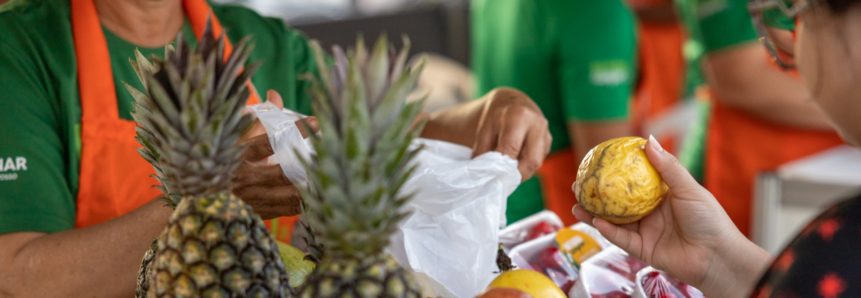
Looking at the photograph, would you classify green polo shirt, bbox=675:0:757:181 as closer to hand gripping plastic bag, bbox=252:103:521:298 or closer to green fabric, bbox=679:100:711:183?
green fabric, bbox=679:100:711:183

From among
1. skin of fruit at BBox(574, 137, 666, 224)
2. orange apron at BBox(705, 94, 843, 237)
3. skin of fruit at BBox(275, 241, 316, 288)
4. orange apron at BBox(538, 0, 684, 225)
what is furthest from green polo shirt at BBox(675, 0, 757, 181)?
skin of fruit at BBox(275, 241, 316, 288)

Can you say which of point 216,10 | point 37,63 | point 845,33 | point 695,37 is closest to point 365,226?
point 845,33

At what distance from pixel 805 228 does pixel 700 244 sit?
53 cm

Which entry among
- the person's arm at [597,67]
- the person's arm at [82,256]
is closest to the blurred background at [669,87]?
the person's arm at [597,67]

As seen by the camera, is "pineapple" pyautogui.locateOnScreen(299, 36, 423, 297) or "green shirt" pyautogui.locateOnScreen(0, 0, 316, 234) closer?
"pineapple" pyautogui.locateOnScreen(299, 36, 423, 297)

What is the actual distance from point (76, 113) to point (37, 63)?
0.17 m

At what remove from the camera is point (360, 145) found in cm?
92

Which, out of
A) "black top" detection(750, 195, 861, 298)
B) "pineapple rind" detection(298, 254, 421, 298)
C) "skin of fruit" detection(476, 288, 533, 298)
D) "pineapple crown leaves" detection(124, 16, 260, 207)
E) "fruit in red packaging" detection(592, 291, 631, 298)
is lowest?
"fruit in red packaging" detection(592, 291, 631, 298)

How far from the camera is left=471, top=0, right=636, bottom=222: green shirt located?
3207mm

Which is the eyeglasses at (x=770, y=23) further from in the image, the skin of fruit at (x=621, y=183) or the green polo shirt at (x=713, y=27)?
the green polo shirt at (x=713, y=27)

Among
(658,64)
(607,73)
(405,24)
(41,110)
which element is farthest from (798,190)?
(405,24)

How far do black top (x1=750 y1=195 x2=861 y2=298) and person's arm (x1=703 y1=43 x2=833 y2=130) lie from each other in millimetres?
2502

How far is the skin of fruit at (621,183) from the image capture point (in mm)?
1485

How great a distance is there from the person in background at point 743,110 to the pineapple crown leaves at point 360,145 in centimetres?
282
